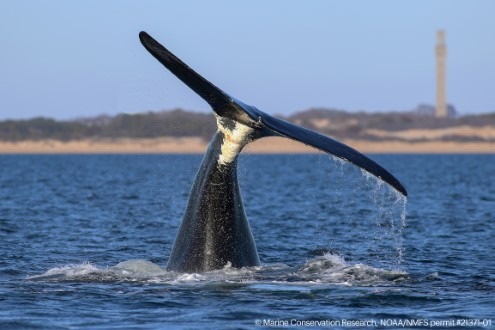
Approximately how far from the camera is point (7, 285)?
45.5ft

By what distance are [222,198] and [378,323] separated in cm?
307

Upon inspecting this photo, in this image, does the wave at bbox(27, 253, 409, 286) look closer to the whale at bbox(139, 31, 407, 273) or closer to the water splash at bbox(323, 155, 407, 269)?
the whale at bbox(139, 31, 407, 273)

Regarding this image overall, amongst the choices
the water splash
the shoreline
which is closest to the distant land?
the shoreline

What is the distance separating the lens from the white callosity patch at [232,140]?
13328 mm

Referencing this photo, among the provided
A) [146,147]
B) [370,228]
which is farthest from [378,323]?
[146,147]

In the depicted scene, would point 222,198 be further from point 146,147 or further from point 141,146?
point 146,147

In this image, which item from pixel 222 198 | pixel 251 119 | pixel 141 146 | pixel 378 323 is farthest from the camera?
pixel 141 146

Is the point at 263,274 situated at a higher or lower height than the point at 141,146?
lower

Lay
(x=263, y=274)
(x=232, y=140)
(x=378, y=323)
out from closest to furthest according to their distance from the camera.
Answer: (x=378, y=323), (x=232, y=140), (x=263, y=274)

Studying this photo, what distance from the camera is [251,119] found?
13.1 metres

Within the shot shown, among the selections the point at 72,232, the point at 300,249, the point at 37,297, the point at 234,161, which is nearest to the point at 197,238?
the point at 234,161

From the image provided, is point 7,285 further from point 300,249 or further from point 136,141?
point 136,141

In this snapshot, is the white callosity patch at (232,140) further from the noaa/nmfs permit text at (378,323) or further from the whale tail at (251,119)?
the noaa/nmfs permit text at (378,323)

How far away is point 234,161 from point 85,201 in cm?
2038
